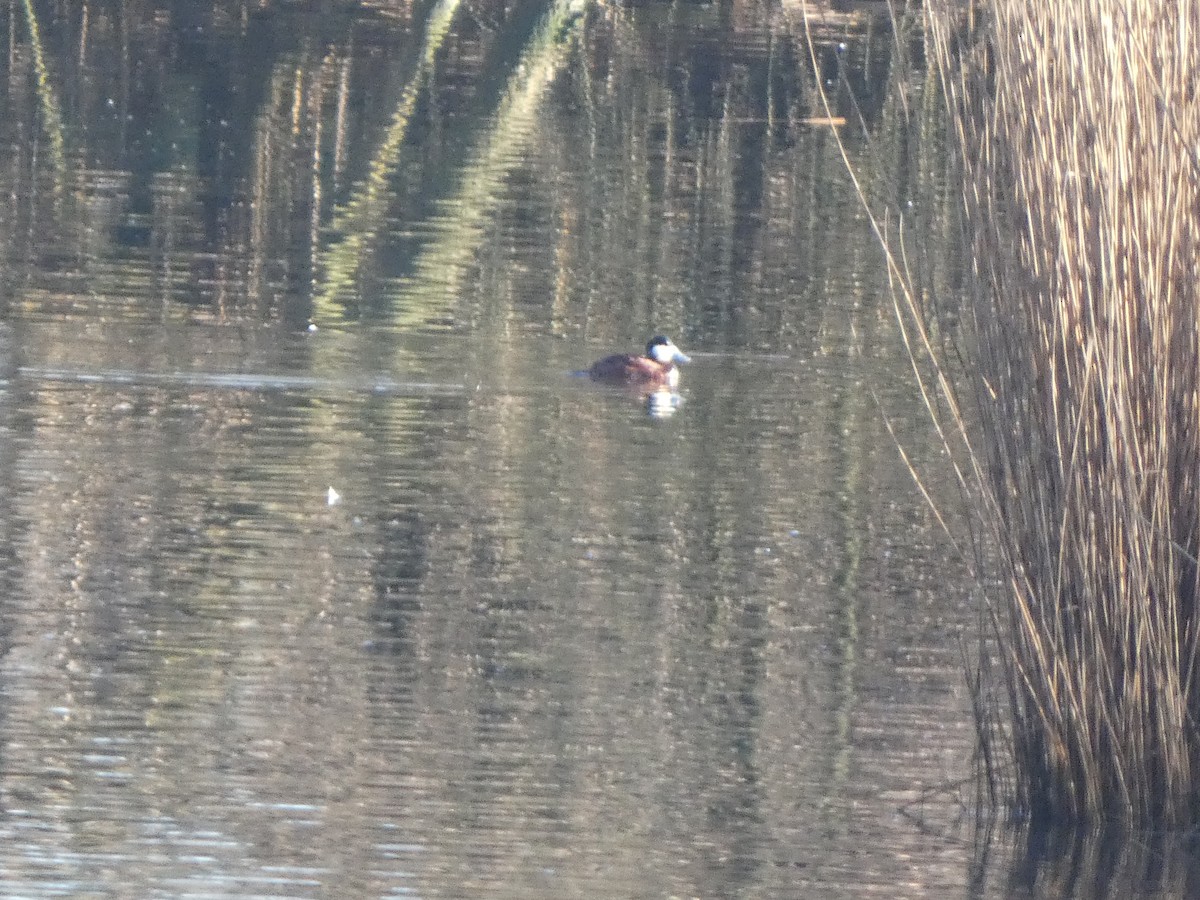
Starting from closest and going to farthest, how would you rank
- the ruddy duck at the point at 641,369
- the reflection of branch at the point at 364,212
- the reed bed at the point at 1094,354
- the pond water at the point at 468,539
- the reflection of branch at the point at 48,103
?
the reed bed at the point at 1094,354
the pond water at the point at 468,539
the ruddy duck at the point at 641,369
the reflection of branch at the point at 364,212
the reflection of branch at the point at 48,103

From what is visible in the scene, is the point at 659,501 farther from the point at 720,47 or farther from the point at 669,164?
the point at 720,47

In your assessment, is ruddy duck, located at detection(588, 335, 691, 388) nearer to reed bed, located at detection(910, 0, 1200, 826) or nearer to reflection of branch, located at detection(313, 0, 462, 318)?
reflection of branch, located at detection(313, 0, 462, 318)

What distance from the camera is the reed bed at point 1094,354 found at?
5840mm

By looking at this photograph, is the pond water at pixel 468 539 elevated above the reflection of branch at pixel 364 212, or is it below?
below

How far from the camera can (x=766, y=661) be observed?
7711 mm

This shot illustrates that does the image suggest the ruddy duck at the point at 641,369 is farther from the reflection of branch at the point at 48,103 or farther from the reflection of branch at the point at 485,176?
the reflection of branch at the point at 48,103

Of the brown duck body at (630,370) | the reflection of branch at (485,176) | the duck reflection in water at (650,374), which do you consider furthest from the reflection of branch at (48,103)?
the brown duck body at (630,370)

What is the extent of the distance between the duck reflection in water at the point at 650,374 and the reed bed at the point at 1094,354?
6.35 meters

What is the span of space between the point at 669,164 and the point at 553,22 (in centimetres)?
806

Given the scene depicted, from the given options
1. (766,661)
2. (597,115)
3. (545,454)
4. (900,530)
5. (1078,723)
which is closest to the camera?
(1078,723)

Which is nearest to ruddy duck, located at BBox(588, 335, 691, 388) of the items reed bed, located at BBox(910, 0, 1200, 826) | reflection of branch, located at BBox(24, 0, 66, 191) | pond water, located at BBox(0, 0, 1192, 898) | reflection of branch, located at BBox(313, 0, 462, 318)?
pond water, located at BBox(0, 0, 1192, 898)

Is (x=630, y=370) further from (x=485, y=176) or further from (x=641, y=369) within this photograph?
(x=485, y=176)

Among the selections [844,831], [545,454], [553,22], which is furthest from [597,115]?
[844,831]

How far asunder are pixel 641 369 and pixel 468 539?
391cm
